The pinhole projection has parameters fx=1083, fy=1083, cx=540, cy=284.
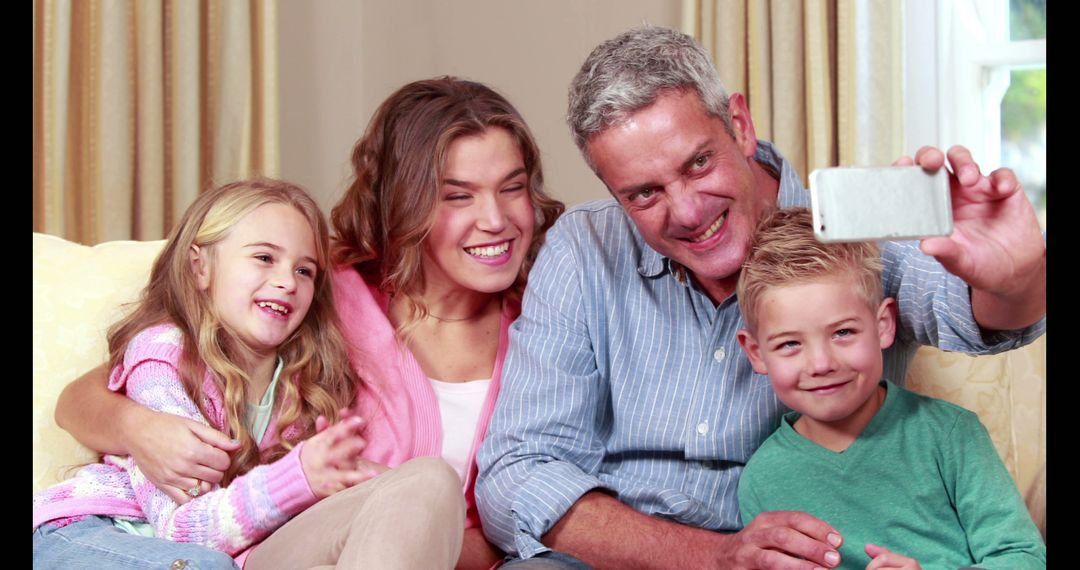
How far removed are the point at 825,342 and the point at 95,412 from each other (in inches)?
41.7

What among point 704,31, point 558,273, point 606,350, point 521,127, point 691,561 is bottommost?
point 691,561

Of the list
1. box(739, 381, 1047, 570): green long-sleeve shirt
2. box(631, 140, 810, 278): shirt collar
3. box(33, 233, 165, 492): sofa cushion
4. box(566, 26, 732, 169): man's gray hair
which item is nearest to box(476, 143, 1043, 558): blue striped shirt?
box(631, 140, 810, 278): shirt collar

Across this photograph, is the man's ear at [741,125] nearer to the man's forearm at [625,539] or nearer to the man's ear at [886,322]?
the man's ear at [886,322]

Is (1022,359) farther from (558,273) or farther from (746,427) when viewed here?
(558,273)

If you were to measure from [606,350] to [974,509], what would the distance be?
60 centimetres

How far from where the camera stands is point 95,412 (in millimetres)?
1611

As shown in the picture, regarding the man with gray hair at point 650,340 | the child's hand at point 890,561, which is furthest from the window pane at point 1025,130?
the child's hand at point 890,561

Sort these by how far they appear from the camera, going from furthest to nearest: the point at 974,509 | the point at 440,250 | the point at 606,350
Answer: the point at 440,250 < the point at 606,350 < the point at 974,509

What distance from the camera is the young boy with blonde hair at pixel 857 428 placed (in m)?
1.38

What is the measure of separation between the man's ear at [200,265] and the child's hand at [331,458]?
39 centimetres
